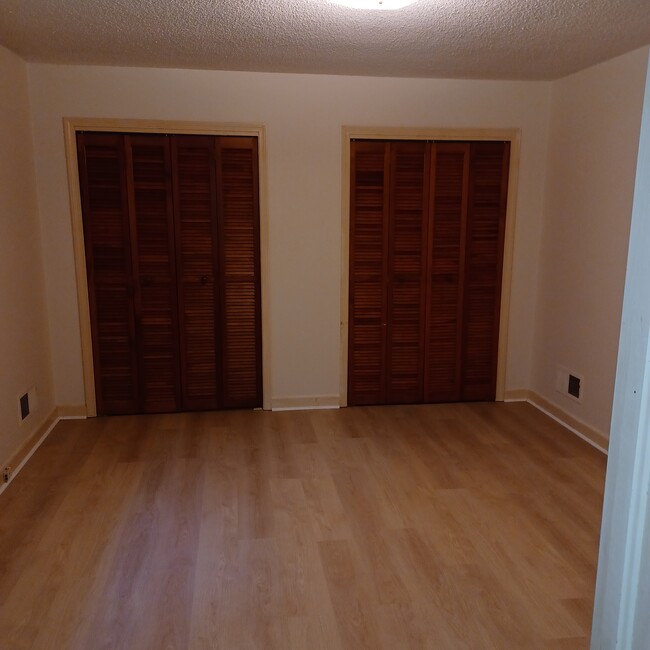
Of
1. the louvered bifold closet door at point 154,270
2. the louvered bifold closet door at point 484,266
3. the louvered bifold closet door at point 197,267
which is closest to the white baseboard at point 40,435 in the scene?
the louvered bifold closet door at point 154,270

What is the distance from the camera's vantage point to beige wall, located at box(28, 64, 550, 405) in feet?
11.8

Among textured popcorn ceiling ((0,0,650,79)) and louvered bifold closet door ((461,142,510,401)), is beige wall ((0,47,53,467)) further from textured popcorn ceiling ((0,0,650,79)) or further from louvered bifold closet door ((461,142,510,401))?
louvered bifold closet door ((461,142,510,401))

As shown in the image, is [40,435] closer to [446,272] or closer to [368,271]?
[368,271]

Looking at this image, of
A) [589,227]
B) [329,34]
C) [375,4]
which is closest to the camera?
[375,4]

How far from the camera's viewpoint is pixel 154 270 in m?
3.81

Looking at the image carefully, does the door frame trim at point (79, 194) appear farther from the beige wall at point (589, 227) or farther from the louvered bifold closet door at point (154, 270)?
the beige wall at point (589, 227)

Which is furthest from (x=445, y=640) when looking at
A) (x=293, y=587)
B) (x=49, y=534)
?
(x=49, y=534)

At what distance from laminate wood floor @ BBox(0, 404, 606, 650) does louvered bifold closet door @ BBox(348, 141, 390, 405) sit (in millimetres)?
442

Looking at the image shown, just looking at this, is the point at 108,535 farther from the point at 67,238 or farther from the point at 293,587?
the point at 67,238

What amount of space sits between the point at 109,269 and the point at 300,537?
223cm

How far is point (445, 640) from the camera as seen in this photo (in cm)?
192

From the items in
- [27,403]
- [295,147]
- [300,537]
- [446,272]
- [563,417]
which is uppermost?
[295,147]

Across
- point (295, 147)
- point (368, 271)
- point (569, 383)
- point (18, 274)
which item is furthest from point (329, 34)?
point (569, 383)

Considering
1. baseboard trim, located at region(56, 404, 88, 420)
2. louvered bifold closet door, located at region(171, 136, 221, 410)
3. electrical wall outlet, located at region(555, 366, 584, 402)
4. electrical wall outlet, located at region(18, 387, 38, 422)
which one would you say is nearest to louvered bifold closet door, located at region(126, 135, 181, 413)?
louvered bifold closet door, located at region(171, 136, 221, 410)
